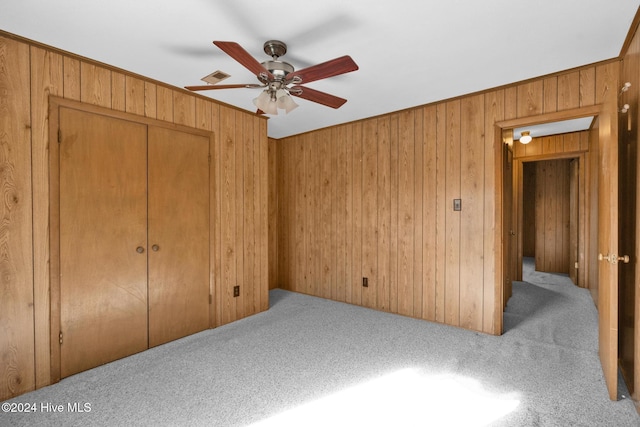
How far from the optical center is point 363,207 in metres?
4.05

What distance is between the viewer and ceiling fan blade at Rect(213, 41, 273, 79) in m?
1.57

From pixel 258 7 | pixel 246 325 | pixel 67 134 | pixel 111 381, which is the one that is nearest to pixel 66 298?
pixel 111 381

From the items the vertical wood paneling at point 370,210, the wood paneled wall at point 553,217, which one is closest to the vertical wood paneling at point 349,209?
the vertical wood paneling at point 370,210

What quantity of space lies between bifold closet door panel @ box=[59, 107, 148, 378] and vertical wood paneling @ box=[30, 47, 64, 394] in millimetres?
95

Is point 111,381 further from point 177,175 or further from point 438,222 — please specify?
point 438,222

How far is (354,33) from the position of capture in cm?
207

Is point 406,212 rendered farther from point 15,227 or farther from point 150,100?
point 15,227

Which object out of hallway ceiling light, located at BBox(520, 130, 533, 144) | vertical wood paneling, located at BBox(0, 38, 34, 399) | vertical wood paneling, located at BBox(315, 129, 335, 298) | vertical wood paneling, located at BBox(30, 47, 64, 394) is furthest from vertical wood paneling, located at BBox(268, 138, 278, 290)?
hallway ceiling light, located at BBox(520, 130, 533, 144)

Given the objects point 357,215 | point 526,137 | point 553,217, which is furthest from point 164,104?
point 553,217

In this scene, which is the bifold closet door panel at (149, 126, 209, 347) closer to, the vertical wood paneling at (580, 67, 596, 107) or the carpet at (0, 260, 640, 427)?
the carpet at (0, 260, 640, 427)

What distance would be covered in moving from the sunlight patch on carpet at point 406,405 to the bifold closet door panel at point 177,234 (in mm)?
1618

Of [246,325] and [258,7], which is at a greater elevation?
[258,7]

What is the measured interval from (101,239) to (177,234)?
637 mm

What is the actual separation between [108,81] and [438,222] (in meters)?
3.38
